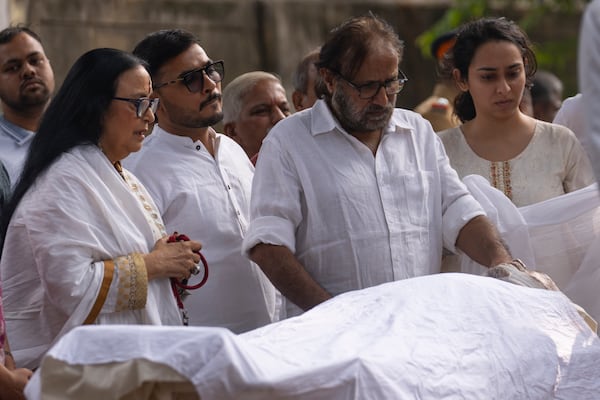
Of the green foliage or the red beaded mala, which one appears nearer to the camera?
the red beaded mala

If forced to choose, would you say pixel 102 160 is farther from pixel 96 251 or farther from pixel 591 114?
pixel 591 114

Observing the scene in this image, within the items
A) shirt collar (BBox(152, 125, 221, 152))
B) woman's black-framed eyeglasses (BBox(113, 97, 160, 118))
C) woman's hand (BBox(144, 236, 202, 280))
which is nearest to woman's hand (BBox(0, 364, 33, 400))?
woman's hand (BBox(144, 236, 202, 280))

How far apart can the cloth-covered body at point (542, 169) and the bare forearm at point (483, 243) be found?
60 cm

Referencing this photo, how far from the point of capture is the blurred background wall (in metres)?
10.1

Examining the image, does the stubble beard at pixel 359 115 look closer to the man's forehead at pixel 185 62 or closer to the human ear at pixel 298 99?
the man's forehead at pixel 185 62

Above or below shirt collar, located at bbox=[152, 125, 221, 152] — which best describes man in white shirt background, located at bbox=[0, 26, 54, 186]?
above

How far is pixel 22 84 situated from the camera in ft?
21.9

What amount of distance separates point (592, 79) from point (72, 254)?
1.88m

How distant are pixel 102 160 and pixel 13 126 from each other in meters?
1.95

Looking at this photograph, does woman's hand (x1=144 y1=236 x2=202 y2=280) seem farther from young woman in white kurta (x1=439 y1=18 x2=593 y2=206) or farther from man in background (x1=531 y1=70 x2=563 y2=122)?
man in background (x1=531 y1=70 x2=563 y2=122)

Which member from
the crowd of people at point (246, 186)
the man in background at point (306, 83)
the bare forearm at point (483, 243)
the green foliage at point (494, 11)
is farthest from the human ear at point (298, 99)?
the green foliage at point (494, 11)

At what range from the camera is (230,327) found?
548cm

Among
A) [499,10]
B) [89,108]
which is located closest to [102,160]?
[89,108]

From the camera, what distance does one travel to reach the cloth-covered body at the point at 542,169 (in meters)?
5.94
